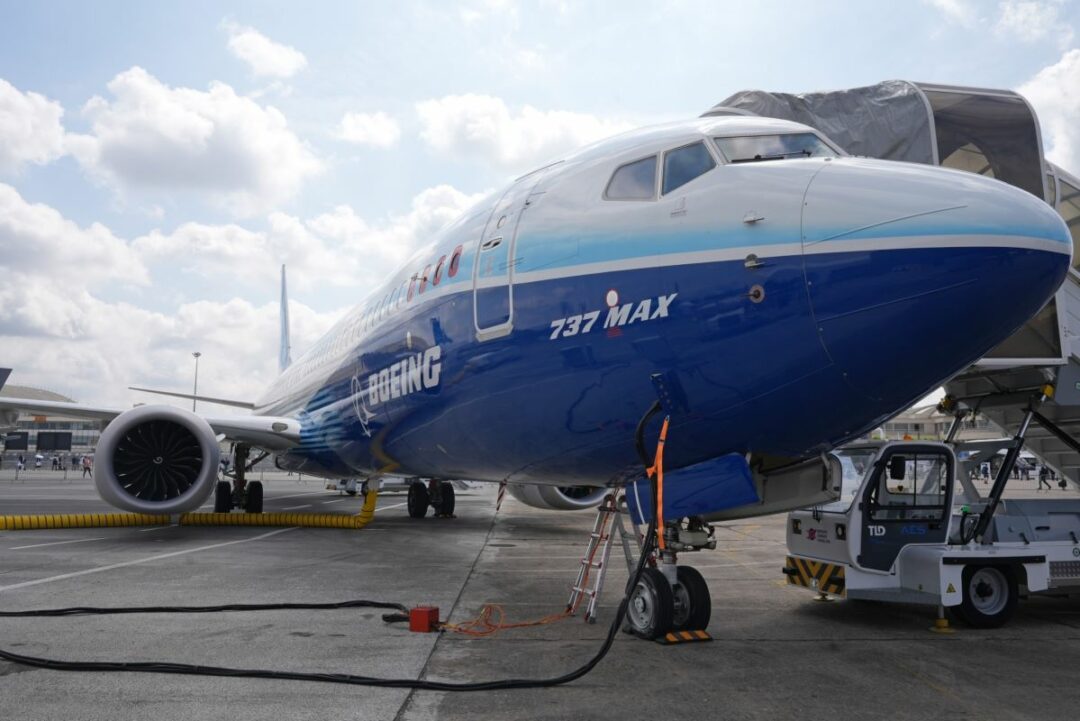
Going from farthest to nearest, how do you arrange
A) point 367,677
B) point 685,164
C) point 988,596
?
point 988,596
point 685,164
point 367,677

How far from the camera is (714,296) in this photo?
4703 millimetres

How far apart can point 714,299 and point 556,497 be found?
9.66 meters

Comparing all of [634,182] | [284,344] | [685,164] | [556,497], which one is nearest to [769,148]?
[685,164]

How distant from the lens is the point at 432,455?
834 cm

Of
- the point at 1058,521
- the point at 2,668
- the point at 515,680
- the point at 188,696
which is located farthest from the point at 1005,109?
the point at 2,668

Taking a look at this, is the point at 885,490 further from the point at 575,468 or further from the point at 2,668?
the point at 2,668

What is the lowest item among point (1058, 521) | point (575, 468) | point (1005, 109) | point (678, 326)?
point (1058, 521)

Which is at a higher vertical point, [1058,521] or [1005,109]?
[1005,109]

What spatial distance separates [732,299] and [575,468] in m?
2.06

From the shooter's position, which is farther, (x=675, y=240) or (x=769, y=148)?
(x=769, y=148)

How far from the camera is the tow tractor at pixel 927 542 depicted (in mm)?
6613

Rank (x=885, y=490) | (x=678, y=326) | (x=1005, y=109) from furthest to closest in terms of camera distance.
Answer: (x=1005, y=109) < (x=885, y=490) < (x=678, y=326)

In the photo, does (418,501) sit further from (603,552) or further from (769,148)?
(769,148)

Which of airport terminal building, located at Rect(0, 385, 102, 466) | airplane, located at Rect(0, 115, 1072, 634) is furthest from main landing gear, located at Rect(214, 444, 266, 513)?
airport terminal building, located at Rect(0, 385, 102, 466)
